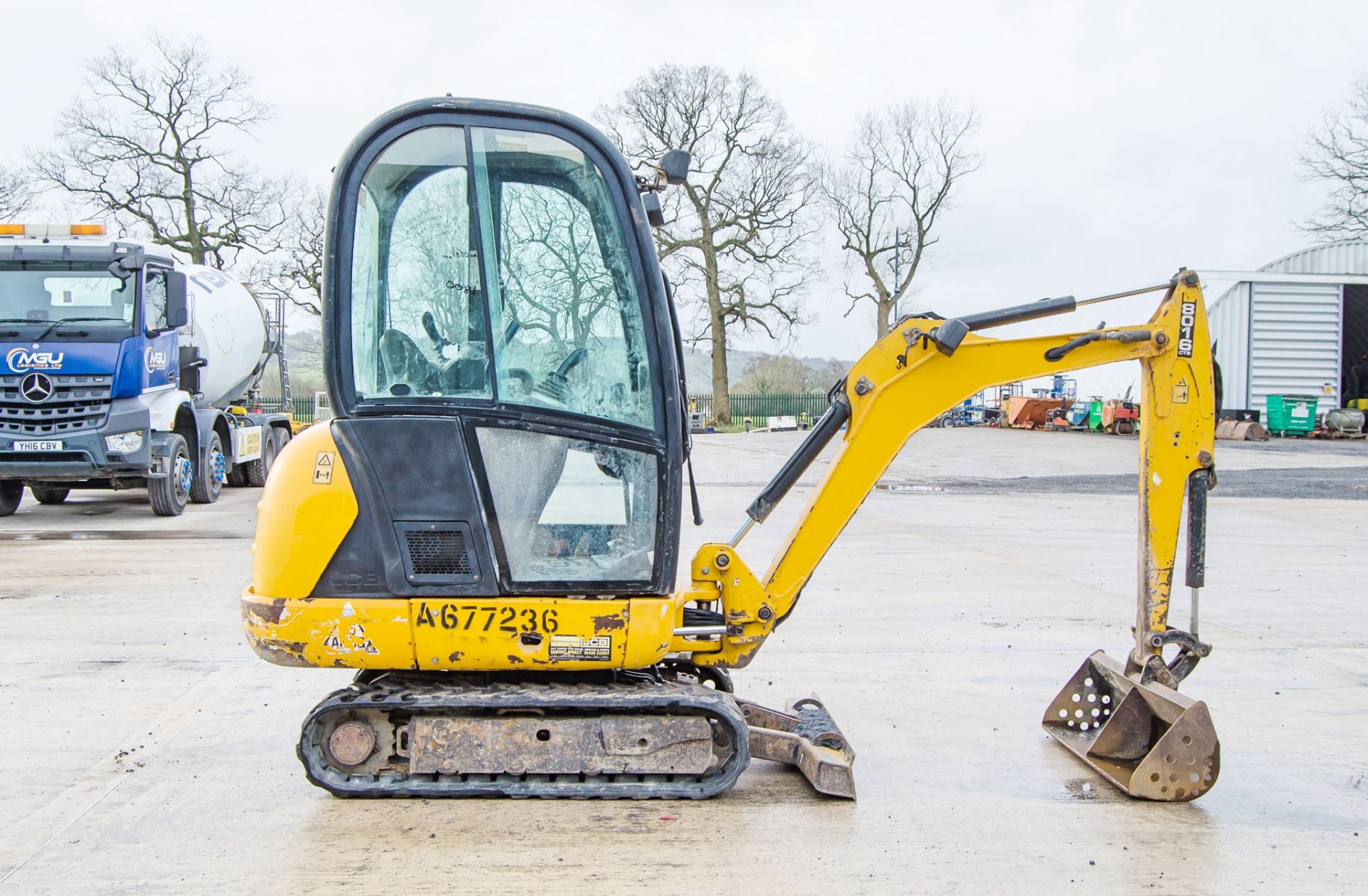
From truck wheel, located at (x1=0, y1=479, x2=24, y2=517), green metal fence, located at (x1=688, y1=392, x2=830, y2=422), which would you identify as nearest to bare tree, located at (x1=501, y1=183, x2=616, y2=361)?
truck wheel, located at (x1=0, y1=479, x2=24, y2=517)

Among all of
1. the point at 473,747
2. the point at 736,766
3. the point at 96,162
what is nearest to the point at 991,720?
the point at 736,766

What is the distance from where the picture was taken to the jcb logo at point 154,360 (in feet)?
43.7

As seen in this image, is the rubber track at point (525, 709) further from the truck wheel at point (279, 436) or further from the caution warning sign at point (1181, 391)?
the truck wheel at point (279, 436)

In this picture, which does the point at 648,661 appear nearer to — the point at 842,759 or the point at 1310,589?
the point at 842,759

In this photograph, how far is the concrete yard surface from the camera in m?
3.81

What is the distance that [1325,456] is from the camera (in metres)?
25.7

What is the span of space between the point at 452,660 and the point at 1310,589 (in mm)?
7936

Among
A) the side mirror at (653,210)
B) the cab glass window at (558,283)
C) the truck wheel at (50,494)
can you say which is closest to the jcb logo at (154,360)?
the truck wheel at (50,494)

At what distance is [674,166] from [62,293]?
1142cm

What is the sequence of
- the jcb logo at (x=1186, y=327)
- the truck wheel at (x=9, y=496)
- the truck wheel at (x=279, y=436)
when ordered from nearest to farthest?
the jcb logo at (x=1186, y=327)
the truck wheel at (x=9, y=496)
the truck wheel at (x=279, y=436)

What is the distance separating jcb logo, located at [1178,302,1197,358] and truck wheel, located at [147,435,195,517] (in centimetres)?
1274

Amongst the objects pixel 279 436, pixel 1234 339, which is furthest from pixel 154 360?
pixel 1234 339

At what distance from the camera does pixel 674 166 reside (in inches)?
172

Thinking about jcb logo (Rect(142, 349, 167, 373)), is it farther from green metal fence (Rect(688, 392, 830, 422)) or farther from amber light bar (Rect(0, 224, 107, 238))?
green metal fence (Rect(688, 392, 830, 422))
